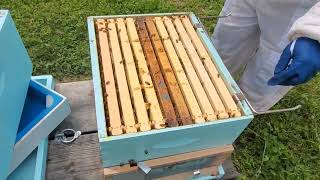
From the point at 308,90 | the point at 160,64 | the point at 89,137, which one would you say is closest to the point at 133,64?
the point at 160,64

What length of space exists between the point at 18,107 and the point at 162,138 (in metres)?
0.62

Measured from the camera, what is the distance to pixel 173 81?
4.13 feet

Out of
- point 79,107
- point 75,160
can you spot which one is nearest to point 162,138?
point 75,160

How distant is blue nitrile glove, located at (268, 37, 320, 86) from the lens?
1.22 m

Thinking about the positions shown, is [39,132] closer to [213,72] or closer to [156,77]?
[156,77]

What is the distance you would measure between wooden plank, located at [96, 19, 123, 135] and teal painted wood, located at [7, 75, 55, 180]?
448mm

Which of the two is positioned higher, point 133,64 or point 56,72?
point 56,72

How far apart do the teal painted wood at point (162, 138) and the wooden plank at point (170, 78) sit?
7 cm

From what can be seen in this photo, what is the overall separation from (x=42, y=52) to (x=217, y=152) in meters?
1.85

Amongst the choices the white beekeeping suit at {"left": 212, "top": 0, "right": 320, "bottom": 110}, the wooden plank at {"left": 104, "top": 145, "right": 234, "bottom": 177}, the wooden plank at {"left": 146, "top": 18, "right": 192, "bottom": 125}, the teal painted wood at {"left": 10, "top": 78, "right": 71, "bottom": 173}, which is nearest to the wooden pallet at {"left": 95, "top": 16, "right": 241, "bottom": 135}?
the wooden plank at {"left": 146, "top": 18, "right": 192, "bottom": 125}

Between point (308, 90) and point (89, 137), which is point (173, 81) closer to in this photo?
point (89, 137)

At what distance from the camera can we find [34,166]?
4.48 feet

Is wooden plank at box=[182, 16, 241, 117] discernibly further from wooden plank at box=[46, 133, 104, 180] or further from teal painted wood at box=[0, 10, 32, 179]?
teal painted wood at box=[0, 10, 32, 179]

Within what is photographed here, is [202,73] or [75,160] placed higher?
[202,73]
